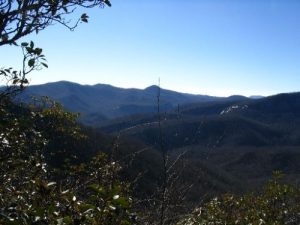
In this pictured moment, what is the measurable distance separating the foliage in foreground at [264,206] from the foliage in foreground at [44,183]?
3390 mm

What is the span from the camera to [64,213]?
165 inches

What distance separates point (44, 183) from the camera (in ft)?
15.0

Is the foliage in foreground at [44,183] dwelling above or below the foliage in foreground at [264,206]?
above

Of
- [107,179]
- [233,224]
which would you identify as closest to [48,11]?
[107,179]

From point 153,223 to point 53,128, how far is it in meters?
3.76

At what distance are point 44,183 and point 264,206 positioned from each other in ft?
28.8

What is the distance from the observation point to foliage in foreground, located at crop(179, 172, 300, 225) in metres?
10.9

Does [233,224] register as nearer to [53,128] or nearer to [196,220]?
[196,220]

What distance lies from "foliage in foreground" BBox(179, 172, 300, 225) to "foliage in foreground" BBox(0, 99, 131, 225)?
11.1 ft

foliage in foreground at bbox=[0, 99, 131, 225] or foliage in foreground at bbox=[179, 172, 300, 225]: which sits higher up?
foliage in foreground at bbox=[0, 99, 131, 225]

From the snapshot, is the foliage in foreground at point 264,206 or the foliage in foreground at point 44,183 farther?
the foliage in foreground at point 264,206

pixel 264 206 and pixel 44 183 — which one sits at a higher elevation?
pixel 44 183

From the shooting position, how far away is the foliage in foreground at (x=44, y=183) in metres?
3.77

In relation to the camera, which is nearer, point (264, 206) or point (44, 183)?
point (44, 183)
